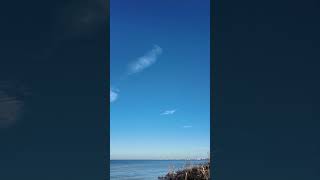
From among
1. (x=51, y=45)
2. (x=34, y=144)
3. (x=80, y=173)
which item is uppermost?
(x=51, y=45)

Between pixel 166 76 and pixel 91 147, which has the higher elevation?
pixel 166 76

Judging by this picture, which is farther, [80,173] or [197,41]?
[197,41]

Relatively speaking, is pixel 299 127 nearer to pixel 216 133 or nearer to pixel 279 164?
pixel 279 164

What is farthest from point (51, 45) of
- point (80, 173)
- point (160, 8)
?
point (160, 8)

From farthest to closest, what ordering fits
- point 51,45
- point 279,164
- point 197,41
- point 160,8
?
point 197,41 < point 160,8 < point 51,45 < point 279,164

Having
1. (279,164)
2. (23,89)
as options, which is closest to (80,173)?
(23,89)

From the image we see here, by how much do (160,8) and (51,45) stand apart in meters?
2.82

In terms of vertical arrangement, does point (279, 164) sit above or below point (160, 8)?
below

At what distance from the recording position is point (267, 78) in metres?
2.33

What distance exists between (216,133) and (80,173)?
30.2 inches

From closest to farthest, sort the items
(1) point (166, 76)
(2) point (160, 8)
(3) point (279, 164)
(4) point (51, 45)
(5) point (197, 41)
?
(3) point (279, 164) < (4) point (51, 45) < (2) point (160, 8) < (5) point (197, 41) < (1) point (166, 76)

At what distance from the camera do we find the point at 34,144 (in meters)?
2.34

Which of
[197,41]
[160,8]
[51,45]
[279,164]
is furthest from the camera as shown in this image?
[197,41]

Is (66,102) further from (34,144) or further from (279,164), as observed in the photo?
(279,164)
